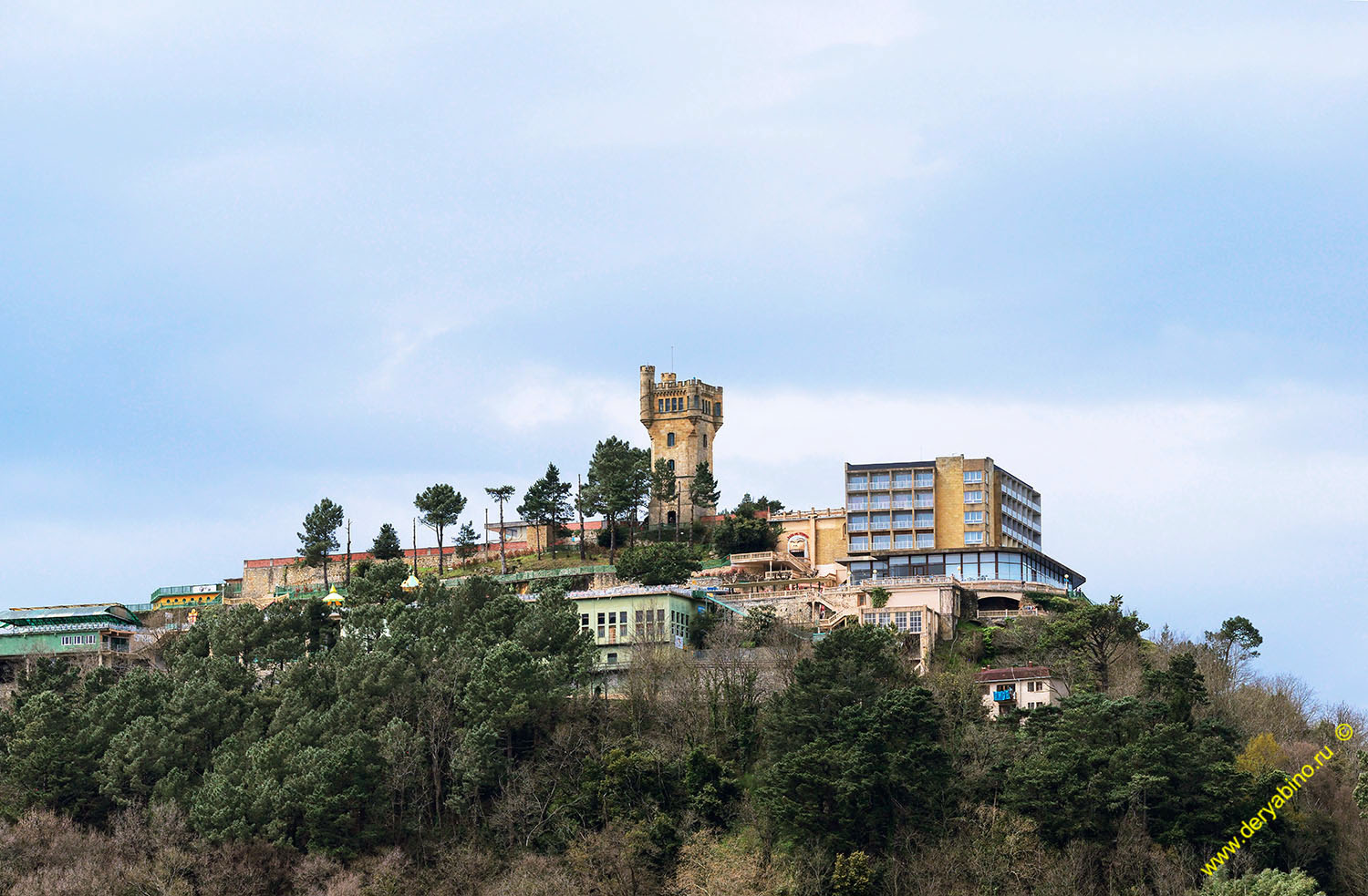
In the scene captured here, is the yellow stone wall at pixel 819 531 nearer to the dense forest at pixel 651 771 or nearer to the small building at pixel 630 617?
the small building at pixel 630 617

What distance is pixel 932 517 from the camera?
117 meters

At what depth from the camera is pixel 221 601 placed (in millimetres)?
122000

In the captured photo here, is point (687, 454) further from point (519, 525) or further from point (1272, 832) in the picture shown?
point (1272, 832)

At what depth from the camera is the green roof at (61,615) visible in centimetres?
11044

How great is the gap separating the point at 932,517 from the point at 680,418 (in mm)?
23879

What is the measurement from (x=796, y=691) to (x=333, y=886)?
17695 mm

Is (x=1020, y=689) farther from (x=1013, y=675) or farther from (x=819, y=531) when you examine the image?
(x=819, y=531)

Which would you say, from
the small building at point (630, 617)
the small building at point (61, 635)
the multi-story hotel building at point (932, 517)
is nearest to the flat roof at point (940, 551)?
the multi-story hotel building at point (932, 517)

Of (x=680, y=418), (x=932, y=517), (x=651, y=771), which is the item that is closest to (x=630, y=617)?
(x=651, y=771)

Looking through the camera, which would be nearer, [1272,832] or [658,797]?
[1272,832]

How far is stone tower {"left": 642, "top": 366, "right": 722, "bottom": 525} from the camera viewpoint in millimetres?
135125

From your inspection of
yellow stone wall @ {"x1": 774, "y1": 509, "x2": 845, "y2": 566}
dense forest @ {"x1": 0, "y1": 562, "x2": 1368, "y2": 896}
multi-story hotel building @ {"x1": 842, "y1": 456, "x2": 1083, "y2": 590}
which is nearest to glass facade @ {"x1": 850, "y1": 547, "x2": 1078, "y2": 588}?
multi-story hotel building @ {"x1": 842, "y1": 456, "x2": 1083, "y2": 590}

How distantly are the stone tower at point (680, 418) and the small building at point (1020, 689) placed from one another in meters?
49.4

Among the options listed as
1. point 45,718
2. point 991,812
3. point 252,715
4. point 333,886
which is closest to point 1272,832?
point 991,812
